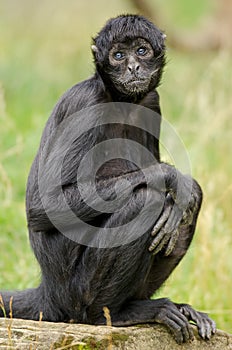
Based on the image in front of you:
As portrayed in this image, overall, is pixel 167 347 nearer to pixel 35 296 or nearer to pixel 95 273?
pixel 95 273

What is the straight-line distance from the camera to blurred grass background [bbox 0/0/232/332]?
26.9 ft

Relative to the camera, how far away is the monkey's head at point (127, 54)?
6.46 meters

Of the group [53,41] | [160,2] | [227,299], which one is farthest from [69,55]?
[227,299]

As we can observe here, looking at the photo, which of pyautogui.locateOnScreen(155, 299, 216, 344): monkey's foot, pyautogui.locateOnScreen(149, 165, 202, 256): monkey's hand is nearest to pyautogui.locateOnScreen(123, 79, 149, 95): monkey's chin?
pyautogui.locateOnScreen(149, 165, 202, 256): monkey's hand

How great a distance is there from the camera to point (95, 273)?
232 inches

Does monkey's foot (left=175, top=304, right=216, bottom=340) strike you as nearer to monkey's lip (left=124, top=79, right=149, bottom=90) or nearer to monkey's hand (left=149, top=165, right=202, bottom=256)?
monkey's hand (left=149, top=165, right=202, bottom=256)

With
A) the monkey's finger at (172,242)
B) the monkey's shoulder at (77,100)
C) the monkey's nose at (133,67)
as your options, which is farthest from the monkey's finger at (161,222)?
the monkey's nose at (133,67)

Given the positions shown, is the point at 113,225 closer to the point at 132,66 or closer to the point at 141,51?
the point at 132,66

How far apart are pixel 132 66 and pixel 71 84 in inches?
325

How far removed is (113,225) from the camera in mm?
5766

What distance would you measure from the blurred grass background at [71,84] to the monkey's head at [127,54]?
34.0 inches

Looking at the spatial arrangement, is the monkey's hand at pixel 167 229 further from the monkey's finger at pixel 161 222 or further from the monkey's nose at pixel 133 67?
the monkey's nose at pixel 133 67

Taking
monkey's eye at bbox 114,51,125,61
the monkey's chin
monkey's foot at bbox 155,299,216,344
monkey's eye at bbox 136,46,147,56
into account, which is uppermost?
monkey's eye at bbox 136,46,147,56

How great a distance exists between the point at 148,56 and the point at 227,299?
9.88 feet
